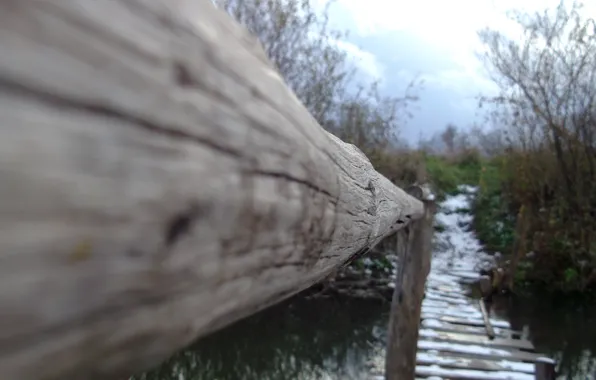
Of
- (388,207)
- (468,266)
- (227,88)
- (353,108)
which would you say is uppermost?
(353,108)

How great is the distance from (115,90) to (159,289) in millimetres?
147

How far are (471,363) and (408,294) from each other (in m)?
1.82

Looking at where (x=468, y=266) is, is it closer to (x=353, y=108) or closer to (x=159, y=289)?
(x=353, y=108)

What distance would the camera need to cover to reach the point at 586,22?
9.63m

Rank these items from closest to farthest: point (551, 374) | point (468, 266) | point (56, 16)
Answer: point (56, 16)
point (551, 374)
point (468, 266)

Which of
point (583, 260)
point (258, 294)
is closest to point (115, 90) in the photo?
point (258, 294)

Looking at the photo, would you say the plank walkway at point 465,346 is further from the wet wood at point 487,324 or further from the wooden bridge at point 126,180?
the wooden bridge at point 126,180

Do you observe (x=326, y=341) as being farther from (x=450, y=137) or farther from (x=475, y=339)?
(x=450, y=137)

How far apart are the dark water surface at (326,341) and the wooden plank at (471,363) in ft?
2.39

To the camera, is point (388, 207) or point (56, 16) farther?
point (388, 207)

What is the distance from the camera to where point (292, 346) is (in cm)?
717

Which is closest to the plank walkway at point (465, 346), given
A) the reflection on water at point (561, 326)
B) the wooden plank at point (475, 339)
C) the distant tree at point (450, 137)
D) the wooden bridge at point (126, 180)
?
the wooden plank at point (475, 339)

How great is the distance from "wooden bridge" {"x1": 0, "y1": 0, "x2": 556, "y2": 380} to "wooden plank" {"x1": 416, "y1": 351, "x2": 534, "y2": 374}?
5.62 metres

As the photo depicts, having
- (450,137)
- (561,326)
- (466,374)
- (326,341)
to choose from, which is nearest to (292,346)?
(326,341)
